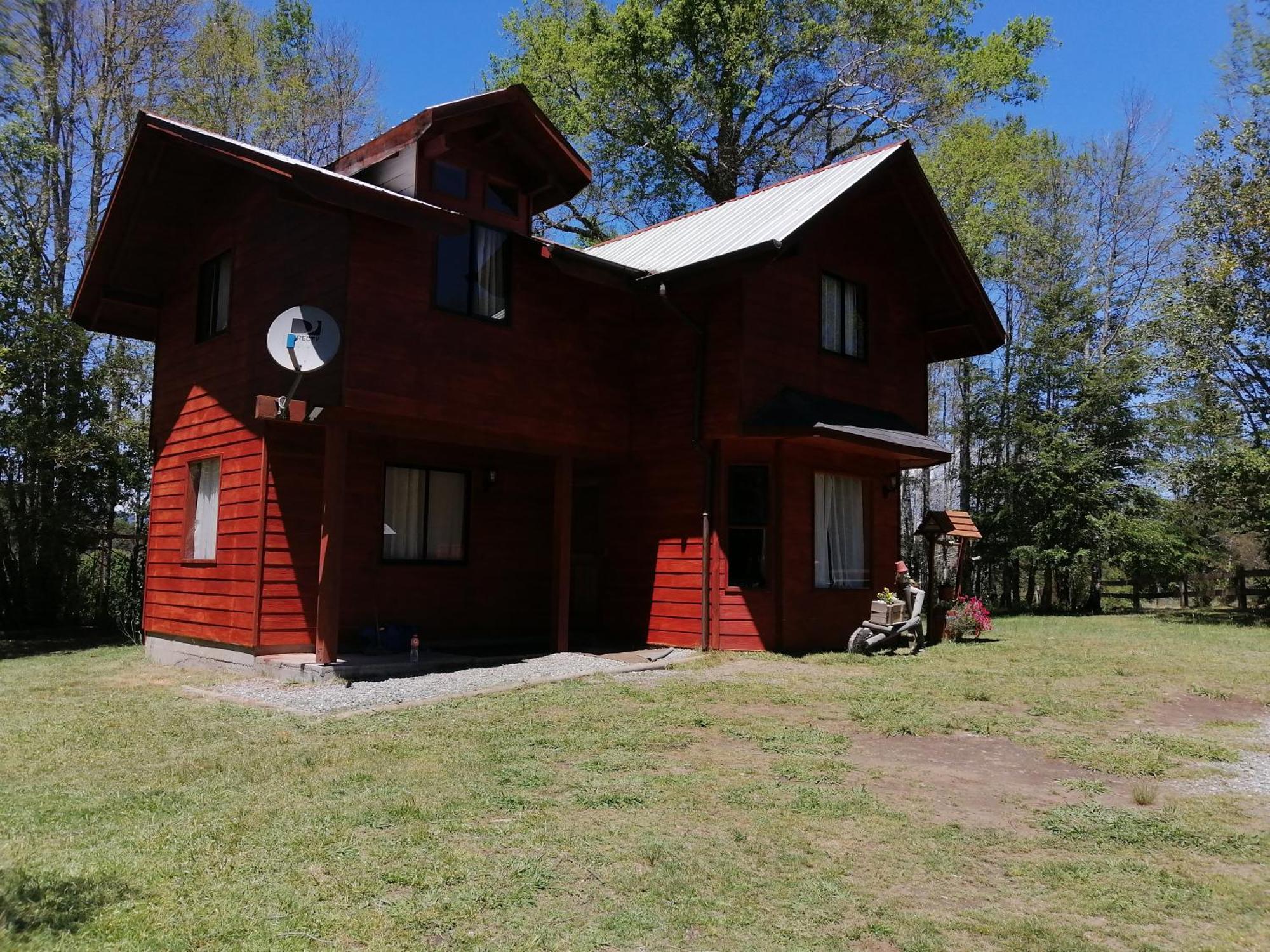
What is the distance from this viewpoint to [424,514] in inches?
492

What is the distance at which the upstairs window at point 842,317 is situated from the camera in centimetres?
1366

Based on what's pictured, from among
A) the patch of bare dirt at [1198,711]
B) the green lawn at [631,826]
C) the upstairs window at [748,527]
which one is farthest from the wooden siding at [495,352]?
the patch of bare dirt at [1198,711]

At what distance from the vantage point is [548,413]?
38.7 feet

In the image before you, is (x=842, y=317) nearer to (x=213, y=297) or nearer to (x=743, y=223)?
(x=743, y=223)

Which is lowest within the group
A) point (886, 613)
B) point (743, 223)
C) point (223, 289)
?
point (886, 613)

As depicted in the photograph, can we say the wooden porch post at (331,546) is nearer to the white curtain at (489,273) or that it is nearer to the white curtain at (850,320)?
the white curtain at (489,273)

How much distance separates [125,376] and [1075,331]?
23665mm

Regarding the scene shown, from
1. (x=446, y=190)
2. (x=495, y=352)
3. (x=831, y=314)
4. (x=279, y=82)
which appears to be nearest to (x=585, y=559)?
(x=495, y=352)

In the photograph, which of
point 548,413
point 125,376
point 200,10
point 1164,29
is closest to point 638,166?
point 200,10

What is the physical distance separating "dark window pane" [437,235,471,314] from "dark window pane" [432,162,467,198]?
2.04ft

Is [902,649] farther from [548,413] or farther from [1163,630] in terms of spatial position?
[1163,630]

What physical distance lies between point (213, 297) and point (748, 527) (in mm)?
7691

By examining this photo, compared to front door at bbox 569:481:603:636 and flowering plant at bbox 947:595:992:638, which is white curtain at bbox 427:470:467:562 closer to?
front door at bbox 569:481:603:636

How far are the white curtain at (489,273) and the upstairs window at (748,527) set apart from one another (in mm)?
3711
